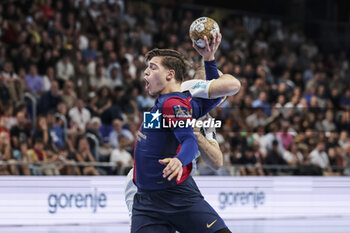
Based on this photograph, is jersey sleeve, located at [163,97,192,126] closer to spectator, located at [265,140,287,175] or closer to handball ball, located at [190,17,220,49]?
handball ball, located at [190,17,220,49]

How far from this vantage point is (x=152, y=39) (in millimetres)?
17641

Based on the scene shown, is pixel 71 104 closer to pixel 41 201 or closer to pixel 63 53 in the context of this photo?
pixel 63 53

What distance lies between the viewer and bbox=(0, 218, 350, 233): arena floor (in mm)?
9523

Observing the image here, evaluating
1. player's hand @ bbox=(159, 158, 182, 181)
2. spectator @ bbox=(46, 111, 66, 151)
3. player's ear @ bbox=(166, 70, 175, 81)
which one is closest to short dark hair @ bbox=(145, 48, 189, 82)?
player's ear @ bbox=(166, 70, 175, 81)

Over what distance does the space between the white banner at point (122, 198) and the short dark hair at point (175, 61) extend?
21.2 ft

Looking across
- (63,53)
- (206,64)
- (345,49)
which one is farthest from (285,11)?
(206,64)

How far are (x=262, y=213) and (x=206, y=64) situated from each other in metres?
7.94

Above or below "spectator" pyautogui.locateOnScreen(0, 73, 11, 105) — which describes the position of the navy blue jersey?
above

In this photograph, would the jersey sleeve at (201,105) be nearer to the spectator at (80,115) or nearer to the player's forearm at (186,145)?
the player's forearm at (186,145)

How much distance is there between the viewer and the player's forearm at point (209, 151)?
444 cm

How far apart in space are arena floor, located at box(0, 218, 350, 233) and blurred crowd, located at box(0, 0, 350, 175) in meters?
1.41

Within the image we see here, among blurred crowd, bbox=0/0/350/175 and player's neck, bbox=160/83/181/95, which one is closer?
player's neck, bbox=160/83/181/95

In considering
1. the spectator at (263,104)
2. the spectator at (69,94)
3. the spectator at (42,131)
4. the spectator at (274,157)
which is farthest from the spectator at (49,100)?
the spectator at (263,104)

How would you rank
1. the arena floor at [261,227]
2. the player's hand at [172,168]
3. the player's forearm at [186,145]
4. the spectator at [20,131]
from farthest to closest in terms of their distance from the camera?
1. the spectator at [20,131]
2. the arena floor at [261,227]
3. the player's forearm at [186,145]
4. the player's hand at [172,168]
